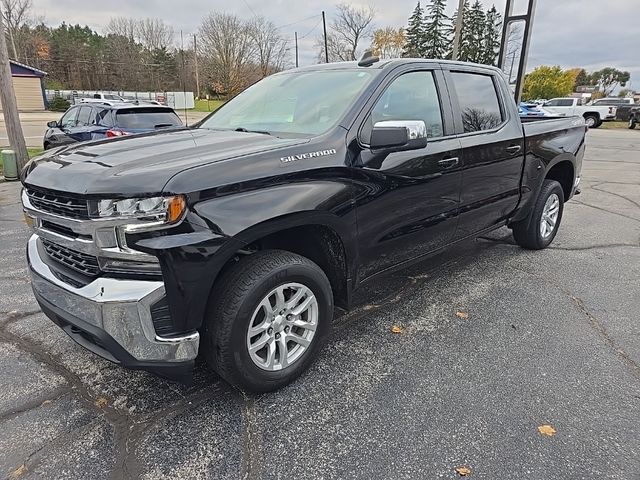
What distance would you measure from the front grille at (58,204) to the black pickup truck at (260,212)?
0.05ft

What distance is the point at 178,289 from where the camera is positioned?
6.87ft

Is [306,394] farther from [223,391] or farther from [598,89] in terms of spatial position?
[598,89]

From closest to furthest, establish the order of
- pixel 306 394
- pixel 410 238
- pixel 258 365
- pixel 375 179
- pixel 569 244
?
pixel 258 365 → pixel 306 394 → pixel 375 179 → pixel 410 238 → pixel 569 244

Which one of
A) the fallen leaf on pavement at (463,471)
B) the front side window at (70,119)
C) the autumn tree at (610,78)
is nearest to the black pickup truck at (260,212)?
the fallen leaf on pavement at (463,471)

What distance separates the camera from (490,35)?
50.8 metres

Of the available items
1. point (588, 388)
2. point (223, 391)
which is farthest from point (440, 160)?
point (223, 391)

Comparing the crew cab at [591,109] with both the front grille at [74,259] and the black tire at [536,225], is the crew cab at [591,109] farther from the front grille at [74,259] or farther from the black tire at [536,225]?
the front grille at [74,259]

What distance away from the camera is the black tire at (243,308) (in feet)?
7.61

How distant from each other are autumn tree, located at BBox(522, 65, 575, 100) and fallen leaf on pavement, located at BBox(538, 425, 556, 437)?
6397 cm

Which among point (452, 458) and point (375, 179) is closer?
point (452, 458)

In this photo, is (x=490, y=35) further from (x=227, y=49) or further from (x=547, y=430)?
(x=547, y=430)

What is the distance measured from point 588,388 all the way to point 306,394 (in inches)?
67.0

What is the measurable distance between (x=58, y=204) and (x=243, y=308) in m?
1.05

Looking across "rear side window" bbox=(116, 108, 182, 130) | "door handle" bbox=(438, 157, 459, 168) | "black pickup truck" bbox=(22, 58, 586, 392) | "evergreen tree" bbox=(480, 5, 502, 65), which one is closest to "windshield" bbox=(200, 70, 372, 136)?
"black pickup truck" bbox=(22, 58, 586, 392)
